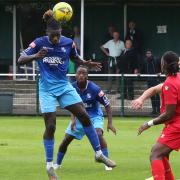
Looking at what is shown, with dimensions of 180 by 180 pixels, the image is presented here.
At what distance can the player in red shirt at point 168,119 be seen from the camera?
955 cm

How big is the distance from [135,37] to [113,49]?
98cm

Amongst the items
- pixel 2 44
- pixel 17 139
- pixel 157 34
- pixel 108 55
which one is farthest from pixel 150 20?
pixel 17 139

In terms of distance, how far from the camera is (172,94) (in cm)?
954

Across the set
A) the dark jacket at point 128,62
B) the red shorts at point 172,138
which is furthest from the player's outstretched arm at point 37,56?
the dark jacket at point 128,62

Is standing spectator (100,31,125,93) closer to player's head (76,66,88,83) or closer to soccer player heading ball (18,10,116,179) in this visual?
player's head (76,66,88,83)

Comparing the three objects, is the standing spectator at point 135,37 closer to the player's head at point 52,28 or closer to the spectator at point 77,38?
the spectator at point 77,38

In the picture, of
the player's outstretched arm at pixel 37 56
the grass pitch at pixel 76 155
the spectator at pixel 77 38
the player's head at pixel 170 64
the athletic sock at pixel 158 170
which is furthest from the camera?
Result: the spectator at pixel 77 38

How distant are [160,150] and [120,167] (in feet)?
10.1

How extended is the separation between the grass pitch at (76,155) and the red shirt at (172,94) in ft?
6.45

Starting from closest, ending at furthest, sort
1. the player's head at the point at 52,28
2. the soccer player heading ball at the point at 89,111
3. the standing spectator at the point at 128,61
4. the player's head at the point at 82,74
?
the player's head at the point at 52,28 < the soccer player heading ball at the point at 89,111 < the player's head at the point at 82,74 < the standing spectator at the point at 128,61

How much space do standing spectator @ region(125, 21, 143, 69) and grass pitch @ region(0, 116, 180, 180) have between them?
221 inches

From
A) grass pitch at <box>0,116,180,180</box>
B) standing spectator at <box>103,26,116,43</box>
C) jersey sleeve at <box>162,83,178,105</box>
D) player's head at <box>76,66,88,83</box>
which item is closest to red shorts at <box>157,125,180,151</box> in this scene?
jersey sleeve at <box>162,83,178,105</box>

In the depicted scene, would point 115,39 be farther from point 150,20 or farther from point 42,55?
point 42,55

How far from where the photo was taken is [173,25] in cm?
2755
